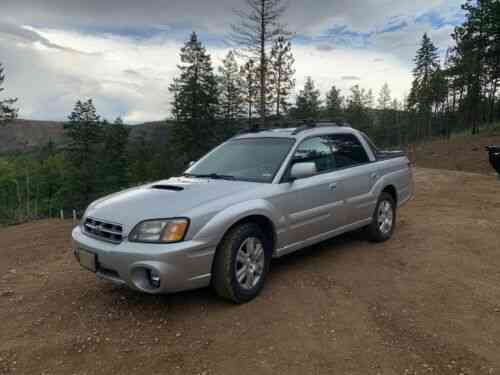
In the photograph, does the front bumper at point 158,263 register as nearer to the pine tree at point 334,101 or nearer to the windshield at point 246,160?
the windshield at point 246,160

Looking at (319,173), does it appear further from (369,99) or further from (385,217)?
(369,99)

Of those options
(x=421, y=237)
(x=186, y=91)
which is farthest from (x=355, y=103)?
(x=421, y=237)

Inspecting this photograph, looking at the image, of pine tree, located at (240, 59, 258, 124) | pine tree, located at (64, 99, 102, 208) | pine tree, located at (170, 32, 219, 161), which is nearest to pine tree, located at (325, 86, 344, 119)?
pine tree, located at (240, 59, 258, 124)

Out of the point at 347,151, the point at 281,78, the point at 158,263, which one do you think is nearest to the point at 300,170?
the point at 347,151

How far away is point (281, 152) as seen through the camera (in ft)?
14.0

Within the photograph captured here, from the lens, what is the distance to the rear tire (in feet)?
17.8

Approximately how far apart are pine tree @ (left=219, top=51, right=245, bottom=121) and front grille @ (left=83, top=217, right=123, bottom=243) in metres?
39.5

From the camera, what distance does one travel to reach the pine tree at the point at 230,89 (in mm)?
42500

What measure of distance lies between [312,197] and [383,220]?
1970mm

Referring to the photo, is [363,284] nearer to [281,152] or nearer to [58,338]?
[281,152]

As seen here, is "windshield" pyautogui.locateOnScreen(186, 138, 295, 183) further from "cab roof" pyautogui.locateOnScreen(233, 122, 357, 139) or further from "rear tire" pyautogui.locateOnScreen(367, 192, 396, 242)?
"rear tire" pyautogui.locateOnScreen(367, 192, 396, 242)

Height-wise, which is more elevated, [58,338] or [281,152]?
[281,152]

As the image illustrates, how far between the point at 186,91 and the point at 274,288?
35.1m

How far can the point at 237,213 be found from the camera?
11.1 ft
